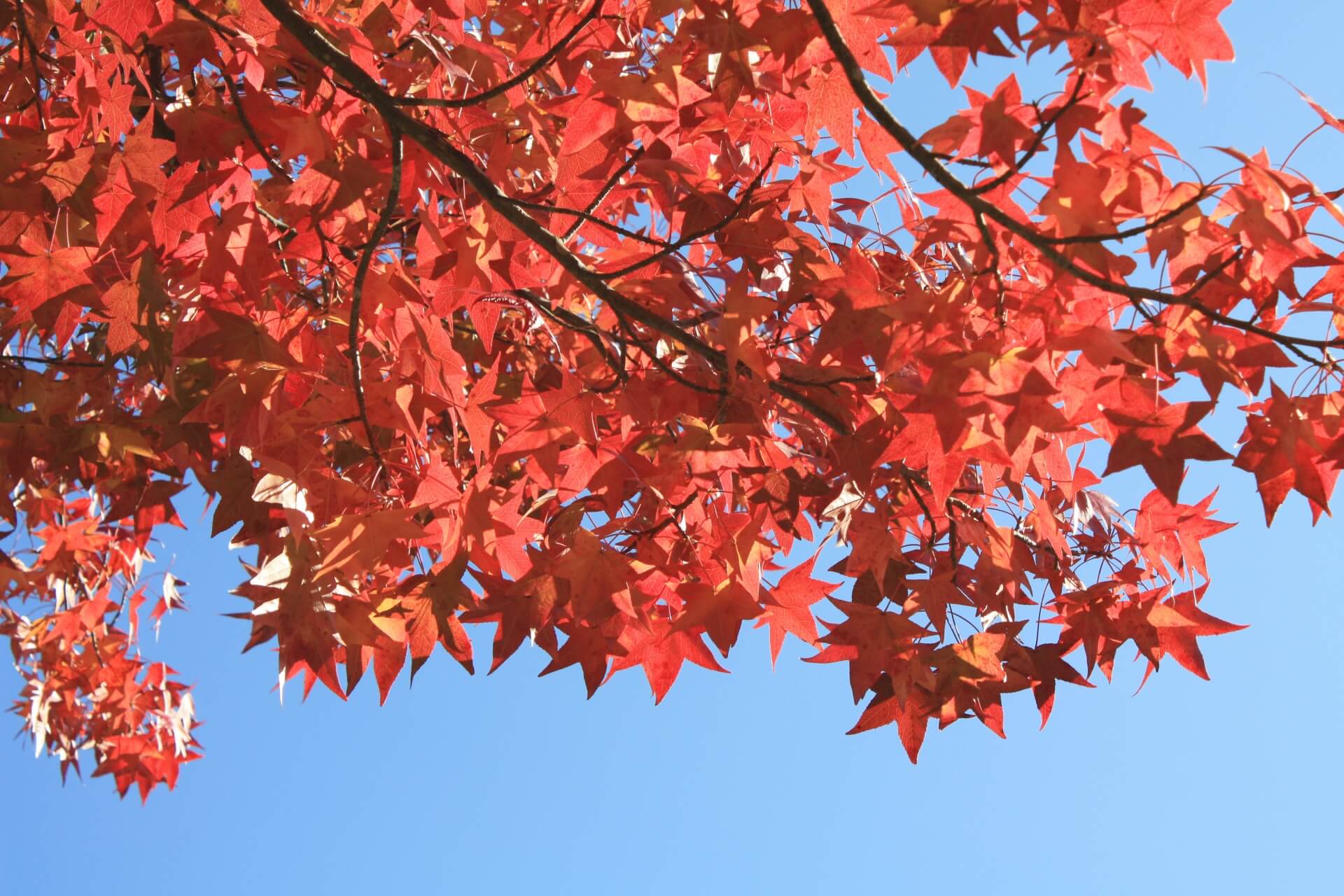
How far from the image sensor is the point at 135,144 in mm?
2010

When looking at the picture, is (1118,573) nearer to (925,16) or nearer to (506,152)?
(925,16)

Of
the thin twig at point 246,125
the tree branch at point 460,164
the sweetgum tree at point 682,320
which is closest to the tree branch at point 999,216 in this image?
the sweetgum tree at point 682,320

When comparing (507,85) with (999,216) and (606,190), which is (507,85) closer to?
(606,190)

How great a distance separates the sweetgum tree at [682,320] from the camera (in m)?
1.53

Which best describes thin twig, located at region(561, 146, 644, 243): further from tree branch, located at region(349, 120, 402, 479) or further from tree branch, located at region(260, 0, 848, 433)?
tree branch, located at region(349, 120, 402, 479)

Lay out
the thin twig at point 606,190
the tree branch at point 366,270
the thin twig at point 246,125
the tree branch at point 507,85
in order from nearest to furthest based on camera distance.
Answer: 1. the tree branch at point 507,85
2. the thin twig at point 606,190
3. the tree branch at point 366,270
4. the thin twig at point 246,125

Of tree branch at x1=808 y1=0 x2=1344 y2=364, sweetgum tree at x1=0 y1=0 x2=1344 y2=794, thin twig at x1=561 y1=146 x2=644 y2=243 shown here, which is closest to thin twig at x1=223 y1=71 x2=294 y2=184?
sweetgum tree at x1=0 y1=0 x2=1344 y2=794

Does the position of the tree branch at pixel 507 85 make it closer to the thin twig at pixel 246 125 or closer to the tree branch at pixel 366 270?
the tree branch at pixel 366 270

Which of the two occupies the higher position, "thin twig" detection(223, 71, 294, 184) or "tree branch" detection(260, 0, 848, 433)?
"thin twig" detection(223, 71, 294, 184)

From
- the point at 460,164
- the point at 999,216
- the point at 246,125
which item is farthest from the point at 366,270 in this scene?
the point at 999,216

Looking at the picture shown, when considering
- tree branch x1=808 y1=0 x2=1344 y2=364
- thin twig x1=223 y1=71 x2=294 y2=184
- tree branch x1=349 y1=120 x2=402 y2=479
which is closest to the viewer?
tree branch x1=808 y1=0 x2=1344 y2=364

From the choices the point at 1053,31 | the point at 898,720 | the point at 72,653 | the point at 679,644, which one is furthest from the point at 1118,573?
the point at 72,653

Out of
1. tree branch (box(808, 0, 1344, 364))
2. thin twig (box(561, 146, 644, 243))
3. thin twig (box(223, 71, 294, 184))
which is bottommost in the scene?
tree branch (box(808, 0, 1344, 364))

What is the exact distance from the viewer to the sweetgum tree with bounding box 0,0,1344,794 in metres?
1.53
